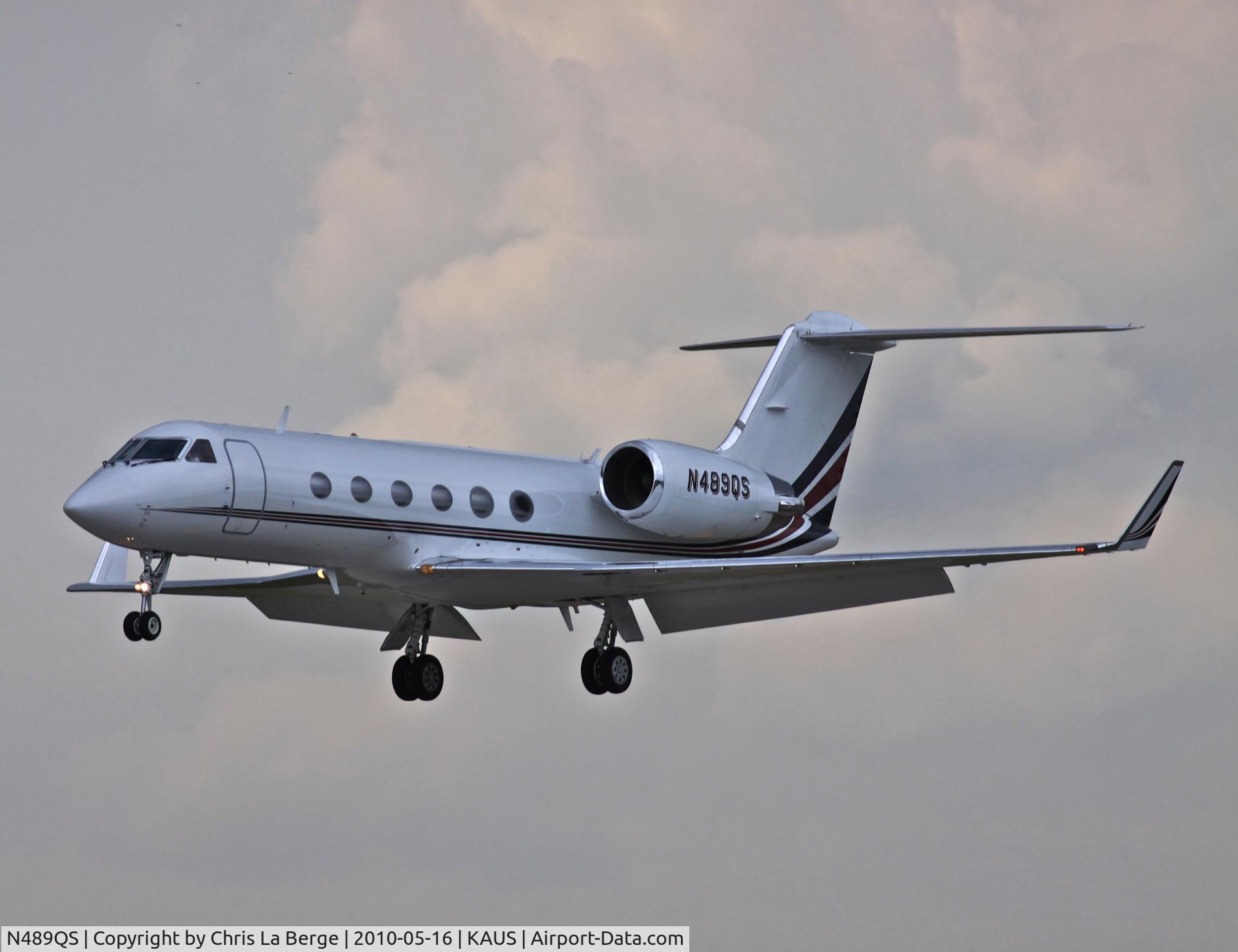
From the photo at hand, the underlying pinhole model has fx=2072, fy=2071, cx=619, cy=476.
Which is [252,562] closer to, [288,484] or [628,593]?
[288,484]

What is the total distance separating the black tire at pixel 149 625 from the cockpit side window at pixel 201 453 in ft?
6.25

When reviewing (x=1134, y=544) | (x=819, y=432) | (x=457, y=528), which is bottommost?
(x=1134, y=544)

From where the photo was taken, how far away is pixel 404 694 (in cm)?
2927

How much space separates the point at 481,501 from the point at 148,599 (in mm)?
4744

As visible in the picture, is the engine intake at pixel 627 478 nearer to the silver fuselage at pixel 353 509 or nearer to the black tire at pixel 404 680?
the silver fuselage at pixel 353 509

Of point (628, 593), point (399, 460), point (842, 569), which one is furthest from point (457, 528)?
point (842, 569)

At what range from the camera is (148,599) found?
81.1 feet

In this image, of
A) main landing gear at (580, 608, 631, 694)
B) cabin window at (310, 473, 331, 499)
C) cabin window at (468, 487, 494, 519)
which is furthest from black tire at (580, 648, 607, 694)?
cabin window at (310, 473, 331, 499)

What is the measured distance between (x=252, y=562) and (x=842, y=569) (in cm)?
748

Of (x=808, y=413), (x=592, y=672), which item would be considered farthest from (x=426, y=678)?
(x=808, y=413)

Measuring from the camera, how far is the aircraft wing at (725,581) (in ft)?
86.1

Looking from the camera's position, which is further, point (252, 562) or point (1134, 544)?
point (252, 562)

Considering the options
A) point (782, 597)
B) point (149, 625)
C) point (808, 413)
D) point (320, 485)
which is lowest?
point (149, 625)

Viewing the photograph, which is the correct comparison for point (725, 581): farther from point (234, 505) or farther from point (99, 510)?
point (99, 510)
